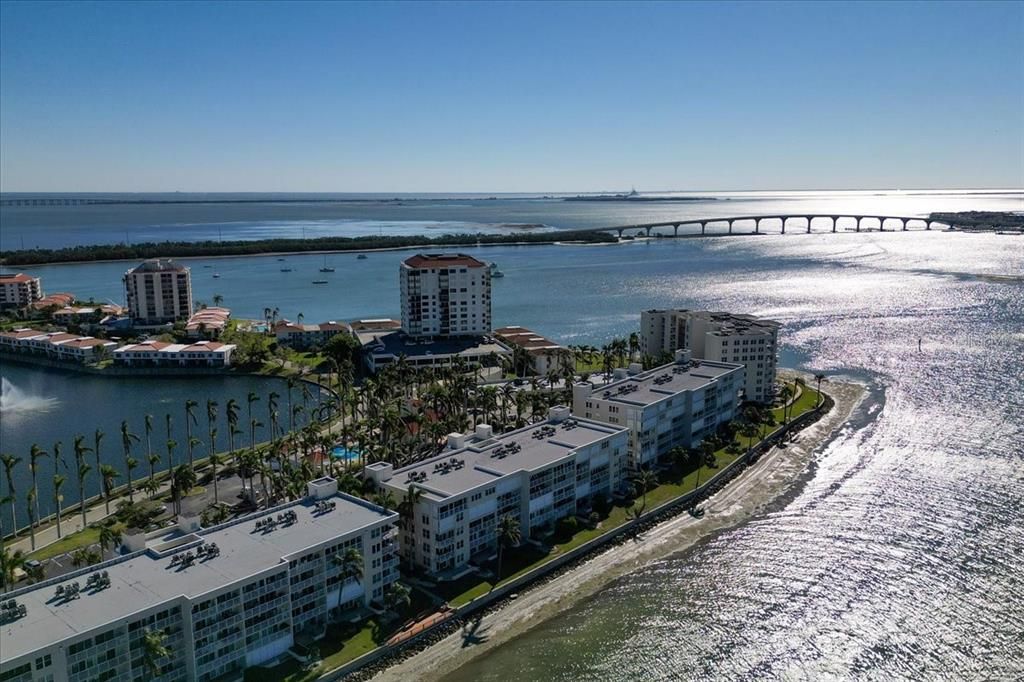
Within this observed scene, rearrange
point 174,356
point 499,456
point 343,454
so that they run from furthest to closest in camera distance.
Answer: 1. point 174,356
2. point 343,454
3. point 499,456

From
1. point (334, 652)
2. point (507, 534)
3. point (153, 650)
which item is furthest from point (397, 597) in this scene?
point (153, 650)

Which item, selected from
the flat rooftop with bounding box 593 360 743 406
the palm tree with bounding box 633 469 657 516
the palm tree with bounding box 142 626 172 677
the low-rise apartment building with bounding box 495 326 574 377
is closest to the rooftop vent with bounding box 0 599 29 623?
the palm tree with bounding box 142 626 172 677

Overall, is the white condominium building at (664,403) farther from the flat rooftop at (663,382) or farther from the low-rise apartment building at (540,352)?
the low-rise apartment building at (540,352)

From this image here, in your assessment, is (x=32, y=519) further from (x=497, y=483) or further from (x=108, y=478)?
(x=497, y=483)

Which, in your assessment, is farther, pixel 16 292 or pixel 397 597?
pixel 16 292

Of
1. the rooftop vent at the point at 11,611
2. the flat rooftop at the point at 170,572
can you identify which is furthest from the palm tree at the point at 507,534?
the rooftop vent at the point at 11,611
